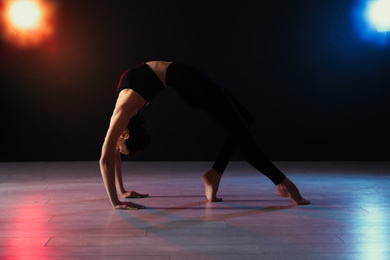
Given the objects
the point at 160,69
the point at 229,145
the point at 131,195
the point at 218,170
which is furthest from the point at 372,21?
the point at 131,195

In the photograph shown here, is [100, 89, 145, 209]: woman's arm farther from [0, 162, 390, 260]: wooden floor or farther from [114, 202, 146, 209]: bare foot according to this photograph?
[0, 162, 390, 260]: wooden floor

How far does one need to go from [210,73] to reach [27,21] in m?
2.07

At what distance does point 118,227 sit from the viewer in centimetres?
222

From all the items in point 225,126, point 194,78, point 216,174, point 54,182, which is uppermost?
point 194,78

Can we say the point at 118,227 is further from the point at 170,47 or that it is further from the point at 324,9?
the point at 324,9

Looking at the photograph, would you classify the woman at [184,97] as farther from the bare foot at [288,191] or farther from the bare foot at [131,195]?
the bare foot at [131,195]

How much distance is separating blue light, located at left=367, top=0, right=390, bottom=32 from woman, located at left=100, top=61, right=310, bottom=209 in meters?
3.15

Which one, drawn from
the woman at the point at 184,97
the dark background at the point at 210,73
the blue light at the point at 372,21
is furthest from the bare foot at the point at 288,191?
the blue light at the point at 372,21

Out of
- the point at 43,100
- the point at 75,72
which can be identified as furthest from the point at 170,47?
the point at 43,100

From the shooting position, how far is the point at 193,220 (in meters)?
2.37

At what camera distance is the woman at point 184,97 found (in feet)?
8.52

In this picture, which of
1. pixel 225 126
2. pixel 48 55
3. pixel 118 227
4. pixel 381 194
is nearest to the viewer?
pixel 118 227

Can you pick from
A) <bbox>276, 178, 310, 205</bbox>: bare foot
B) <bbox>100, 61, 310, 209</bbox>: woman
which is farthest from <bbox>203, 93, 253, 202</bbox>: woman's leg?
<bbox>276, 178, 310, 205</bbox>: bare foot

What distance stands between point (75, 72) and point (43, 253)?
3.67 metres
